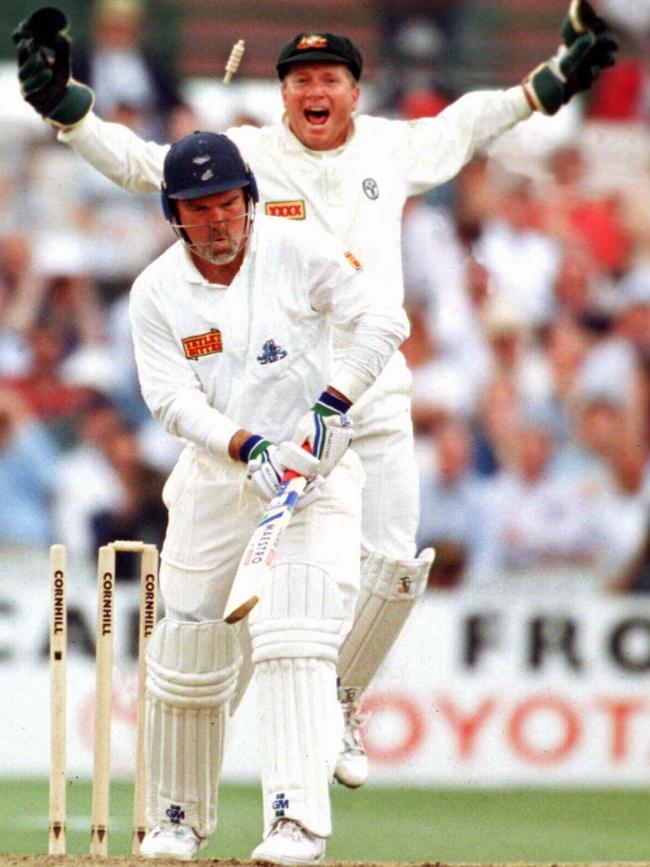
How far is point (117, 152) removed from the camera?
19.1 ft

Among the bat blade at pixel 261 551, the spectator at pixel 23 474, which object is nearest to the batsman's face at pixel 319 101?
the bat blade at pixel 261 551

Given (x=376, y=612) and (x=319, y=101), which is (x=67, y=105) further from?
(x=376, y=612)

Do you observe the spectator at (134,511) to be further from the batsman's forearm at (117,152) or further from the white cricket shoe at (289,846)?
the white cricket shoe at (289,846)

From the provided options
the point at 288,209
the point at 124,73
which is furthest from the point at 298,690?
the point at 124,73

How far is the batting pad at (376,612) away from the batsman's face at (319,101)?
1301mm

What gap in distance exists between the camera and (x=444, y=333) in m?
9.30

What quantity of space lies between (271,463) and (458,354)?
179 inches

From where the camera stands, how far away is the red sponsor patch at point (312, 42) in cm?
576

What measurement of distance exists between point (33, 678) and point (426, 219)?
9.96 ft

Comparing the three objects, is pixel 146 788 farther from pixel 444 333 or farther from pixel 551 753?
pixel 444 333

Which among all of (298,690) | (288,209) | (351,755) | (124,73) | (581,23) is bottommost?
(298,690)

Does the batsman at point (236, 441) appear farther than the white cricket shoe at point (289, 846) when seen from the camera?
Yes

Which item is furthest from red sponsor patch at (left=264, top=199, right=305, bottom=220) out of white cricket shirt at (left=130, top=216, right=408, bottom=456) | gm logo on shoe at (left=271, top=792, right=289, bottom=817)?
gm logo on shoe at (left=271, top=792, right=289, bottom=817)

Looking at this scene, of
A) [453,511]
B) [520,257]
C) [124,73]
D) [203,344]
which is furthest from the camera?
[124,73]
